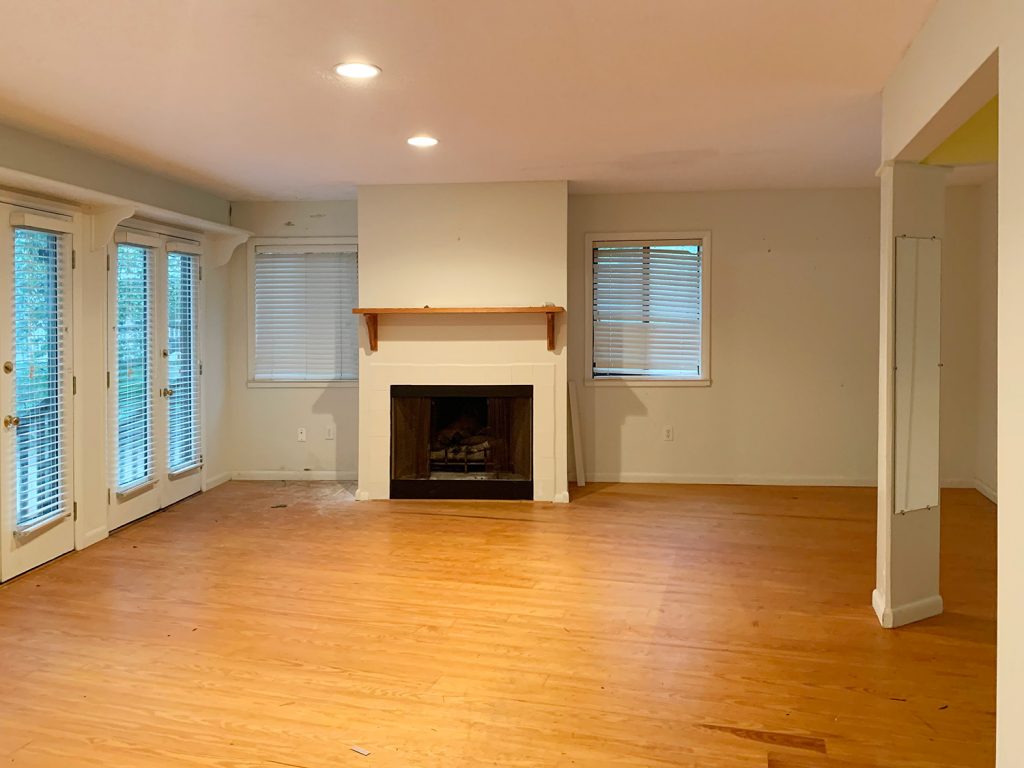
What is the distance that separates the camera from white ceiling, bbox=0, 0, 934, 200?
2740 mm

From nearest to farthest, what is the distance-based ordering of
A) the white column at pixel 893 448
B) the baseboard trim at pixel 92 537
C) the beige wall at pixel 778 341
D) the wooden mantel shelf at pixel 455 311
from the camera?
the white column at pixel 893 448 < the baseboard trim at pixel 92 537 < the wooden mantel shelf at pixel 455 311 < the beige wall at pixel 778 341

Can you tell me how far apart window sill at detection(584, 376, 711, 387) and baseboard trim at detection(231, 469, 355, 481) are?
85.0 inches

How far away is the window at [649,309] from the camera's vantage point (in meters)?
6.55

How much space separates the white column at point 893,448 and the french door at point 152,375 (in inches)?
170

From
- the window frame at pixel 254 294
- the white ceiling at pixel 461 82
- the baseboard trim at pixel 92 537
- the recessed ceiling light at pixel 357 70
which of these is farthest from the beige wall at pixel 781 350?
the baseboard trim at pixel 92 537

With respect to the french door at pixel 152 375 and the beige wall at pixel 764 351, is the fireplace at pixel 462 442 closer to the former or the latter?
the beige wall at pixel 764 351

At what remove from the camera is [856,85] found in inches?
140

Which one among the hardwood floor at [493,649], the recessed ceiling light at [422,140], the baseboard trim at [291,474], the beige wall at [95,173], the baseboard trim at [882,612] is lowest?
the hardwood floor at [493,649]

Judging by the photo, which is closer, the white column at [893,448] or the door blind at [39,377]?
the white column at [893,448]

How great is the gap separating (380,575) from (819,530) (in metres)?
2.75

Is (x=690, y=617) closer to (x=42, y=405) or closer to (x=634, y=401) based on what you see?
(x=634, y=401)

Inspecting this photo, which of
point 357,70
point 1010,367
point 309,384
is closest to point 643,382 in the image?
point 309,384

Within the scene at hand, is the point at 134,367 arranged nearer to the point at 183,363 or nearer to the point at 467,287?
the point at 183,363

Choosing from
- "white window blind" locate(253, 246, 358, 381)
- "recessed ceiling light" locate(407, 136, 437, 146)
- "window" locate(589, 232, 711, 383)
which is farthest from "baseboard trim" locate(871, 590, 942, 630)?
"white window blind" locate(253, 246, 358, 381)
